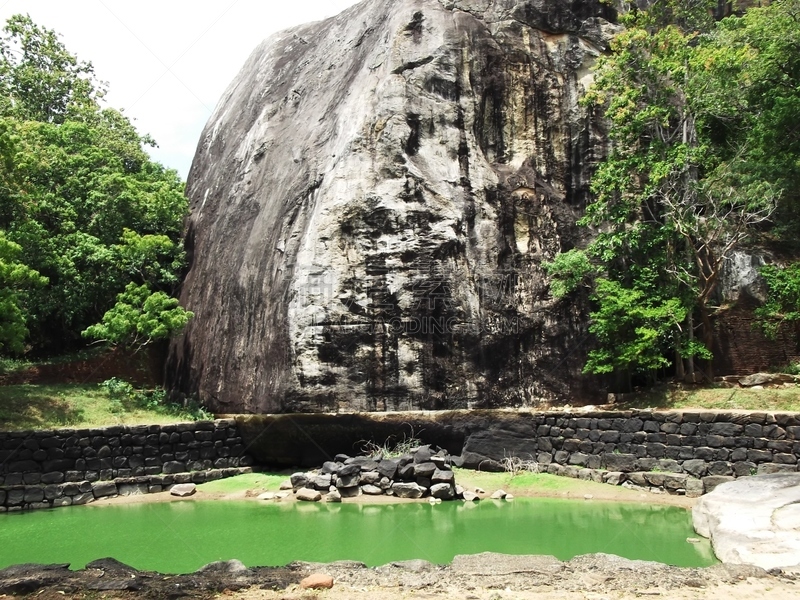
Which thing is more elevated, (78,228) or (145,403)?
(78,228)

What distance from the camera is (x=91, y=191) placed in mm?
19625

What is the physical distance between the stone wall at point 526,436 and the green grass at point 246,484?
71 cm

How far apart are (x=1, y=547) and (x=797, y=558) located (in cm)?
999

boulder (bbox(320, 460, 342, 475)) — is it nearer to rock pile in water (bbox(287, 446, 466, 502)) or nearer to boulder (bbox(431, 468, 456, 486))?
rock pile in water (bbox(287, 446, 466, 502))

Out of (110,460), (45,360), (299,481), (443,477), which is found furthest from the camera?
(45,360)

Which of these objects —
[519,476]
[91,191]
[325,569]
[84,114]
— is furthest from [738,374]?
[84,114]

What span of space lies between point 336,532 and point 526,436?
6165 millimetres

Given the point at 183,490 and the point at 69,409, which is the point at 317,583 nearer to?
the point at 183,490

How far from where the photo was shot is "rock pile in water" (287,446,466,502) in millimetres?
13039

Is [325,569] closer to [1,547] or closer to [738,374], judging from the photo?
[1,547]

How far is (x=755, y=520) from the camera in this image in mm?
8406

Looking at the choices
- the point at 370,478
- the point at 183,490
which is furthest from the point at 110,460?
the point at 370,478

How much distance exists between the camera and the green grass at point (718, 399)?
13326mm

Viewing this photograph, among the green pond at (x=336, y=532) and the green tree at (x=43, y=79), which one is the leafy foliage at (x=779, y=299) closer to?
the green pond at (x=336, y=532)
